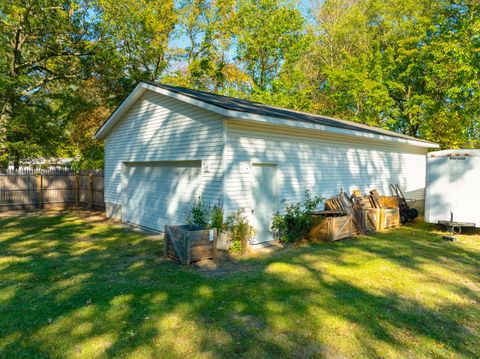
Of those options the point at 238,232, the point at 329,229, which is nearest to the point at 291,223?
the point at 329,229

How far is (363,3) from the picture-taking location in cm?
2509

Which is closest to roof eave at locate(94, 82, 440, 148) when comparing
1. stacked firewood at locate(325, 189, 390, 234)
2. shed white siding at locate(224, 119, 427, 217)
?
shed white siding at locate(224, 119, 427, 217)

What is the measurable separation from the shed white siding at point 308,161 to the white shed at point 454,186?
236cm

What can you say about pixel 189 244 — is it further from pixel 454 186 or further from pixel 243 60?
pixel 243 60

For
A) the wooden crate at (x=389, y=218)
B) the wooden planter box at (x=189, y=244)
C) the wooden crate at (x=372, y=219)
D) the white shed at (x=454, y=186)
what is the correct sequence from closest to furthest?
1. the wooden planter box at (x=189, y=244)
2. the white shed at (x=454, y=186)
3. the wooden crate at (x=372, y=219)
4. the wooden crate at (x=389, y=218)

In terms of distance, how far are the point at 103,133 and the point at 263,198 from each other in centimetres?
790

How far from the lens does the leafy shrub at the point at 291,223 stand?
8.81 meters

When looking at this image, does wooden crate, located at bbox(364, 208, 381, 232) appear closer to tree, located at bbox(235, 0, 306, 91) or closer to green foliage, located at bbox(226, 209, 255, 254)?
green foliage, located at bbox(226, 209, 255, 254)

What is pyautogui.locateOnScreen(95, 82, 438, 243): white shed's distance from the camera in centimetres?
790

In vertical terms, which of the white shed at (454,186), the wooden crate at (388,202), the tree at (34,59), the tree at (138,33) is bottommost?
the wooden crate at (388,202)

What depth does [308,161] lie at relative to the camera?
9727 millimetres

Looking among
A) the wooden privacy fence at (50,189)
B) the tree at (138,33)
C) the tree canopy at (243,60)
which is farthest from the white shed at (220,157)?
the tree at (138,33)

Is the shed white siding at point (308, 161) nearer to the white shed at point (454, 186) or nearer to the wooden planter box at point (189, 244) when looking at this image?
the wooden planter box at point (189, 244)

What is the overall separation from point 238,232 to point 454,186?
23.1ft
